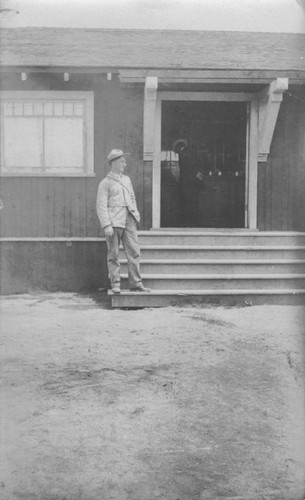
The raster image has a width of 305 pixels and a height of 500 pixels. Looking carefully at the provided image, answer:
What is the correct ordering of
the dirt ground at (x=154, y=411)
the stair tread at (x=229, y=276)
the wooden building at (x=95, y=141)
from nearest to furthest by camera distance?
the dirt ground at (x=154, y=411)
the stair tread at (x=229, y=276)
the wooden building at (x=95, y=141)

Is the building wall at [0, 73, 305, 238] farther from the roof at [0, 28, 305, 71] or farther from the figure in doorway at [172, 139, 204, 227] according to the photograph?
the figure in doorway at [172, 139, 204, 227]

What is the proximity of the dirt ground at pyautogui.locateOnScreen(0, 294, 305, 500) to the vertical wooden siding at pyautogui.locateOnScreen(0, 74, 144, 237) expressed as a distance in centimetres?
322

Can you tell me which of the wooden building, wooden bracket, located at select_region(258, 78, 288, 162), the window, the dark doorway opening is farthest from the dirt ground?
the dark doorway opening

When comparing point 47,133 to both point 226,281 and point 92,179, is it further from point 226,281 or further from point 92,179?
point 226,281

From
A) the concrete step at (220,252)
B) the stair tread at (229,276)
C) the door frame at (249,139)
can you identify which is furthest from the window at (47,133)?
the stair tread at (229,276)

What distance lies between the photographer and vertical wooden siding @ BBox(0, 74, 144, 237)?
8703 mm

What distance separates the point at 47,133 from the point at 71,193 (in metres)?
1.00

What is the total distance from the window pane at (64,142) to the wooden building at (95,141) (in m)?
0.02

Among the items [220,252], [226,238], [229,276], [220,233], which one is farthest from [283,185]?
[229,276]

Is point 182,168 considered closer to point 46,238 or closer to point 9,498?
point 46,238

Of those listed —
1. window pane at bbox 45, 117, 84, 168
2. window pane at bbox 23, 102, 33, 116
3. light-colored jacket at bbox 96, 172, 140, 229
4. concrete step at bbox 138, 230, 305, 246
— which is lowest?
concrete step at bbox 138, 230, 305, 246

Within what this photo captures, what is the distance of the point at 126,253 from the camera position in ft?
23.3

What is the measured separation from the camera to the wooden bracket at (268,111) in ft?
26.1

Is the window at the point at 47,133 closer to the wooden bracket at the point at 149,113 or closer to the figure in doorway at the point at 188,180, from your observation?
the wooden bracket at the point at 149,113
